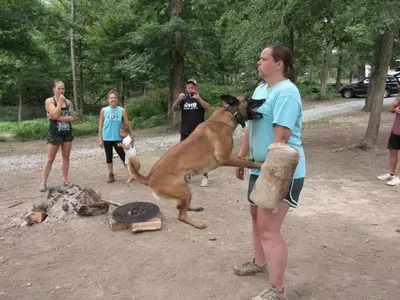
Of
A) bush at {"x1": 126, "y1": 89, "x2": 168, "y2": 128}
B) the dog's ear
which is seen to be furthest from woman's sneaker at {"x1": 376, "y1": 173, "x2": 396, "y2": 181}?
bush at {"x1": 126, "y1": 89, "x2": 168, "y2": 128}

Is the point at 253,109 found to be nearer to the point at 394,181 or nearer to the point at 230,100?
the point at 230,100

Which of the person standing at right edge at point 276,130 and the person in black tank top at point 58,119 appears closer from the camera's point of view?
the person standing at right edge at point 276,130

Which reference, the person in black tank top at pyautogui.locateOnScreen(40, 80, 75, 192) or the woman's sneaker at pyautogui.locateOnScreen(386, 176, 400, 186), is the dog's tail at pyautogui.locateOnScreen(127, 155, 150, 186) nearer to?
the person in black tank top at pyautogui.locateOnScreen(40, 80, 75, 192)

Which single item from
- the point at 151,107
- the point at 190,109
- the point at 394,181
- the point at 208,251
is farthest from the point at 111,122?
the point at 151,107

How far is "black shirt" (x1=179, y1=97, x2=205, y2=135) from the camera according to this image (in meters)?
7.16

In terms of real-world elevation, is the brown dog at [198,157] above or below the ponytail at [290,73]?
below

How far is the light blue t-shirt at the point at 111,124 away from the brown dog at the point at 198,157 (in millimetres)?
3684

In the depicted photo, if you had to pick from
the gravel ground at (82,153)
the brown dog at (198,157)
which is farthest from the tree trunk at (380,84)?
the brown dog at (198,157)

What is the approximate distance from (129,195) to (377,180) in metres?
4.77

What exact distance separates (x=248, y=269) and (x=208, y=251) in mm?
758

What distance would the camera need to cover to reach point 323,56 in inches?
1110

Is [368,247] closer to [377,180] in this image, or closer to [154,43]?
[377,180]

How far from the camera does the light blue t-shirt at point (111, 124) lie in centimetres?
746

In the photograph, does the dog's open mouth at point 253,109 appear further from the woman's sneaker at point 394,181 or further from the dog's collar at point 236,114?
the woman's sneaker at point 394,181
